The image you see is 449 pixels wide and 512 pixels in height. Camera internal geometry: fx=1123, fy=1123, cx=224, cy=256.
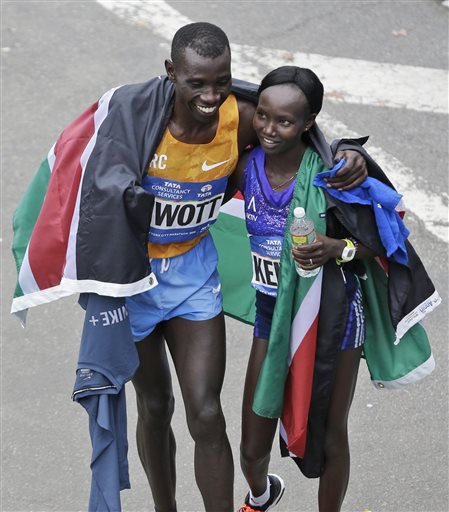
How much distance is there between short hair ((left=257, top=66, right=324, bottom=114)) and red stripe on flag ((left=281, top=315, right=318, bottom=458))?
0.92 m

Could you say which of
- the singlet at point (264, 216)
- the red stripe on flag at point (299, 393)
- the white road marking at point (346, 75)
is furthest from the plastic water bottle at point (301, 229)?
the white road marking at point (346, 75)

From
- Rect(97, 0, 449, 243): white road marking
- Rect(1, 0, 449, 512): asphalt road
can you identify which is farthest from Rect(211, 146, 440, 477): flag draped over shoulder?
Rect(97, 0, 449, 243): white road marking

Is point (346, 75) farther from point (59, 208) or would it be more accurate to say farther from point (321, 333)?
point (59, 208)

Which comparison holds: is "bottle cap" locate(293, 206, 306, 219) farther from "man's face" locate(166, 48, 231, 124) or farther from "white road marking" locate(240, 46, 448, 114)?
"white road marking" locate(240, 46, 448, 114)

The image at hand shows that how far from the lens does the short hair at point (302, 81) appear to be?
4.58 meters

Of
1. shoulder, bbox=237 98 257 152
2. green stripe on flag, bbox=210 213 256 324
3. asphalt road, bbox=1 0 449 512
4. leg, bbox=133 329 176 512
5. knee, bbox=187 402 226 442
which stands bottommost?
asphalt road, bbox=1 0 449 512

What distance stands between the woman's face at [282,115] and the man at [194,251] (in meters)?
0.19

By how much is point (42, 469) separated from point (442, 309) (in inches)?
109

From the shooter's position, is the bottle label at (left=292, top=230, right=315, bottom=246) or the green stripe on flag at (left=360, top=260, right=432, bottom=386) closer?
the bottle label at (left=292, top=230, right=315, bottom=246)

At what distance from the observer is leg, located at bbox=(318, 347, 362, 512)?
491 centimetres

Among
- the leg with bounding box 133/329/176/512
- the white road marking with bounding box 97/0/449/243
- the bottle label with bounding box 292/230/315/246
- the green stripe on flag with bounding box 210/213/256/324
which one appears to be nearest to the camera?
the bottle label with bounding box 292/230/315/246

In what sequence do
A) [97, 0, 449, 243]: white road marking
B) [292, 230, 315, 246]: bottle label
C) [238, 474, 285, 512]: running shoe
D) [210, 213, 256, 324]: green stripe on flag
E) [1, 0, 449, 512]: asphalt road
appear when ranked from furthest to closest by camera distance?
[97, 0, 449, 243]: white road marking < [1, 0, 449, 512]: asphalt road < [238, 474, 285, 512]: running shoe < [210, 213, 256, 324]: green stripe on flag < [292, 230, 315, 246]: bottle label

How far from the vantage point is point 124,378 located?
15.7ft

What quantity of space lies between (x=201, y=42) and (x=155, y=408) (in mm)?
1755
